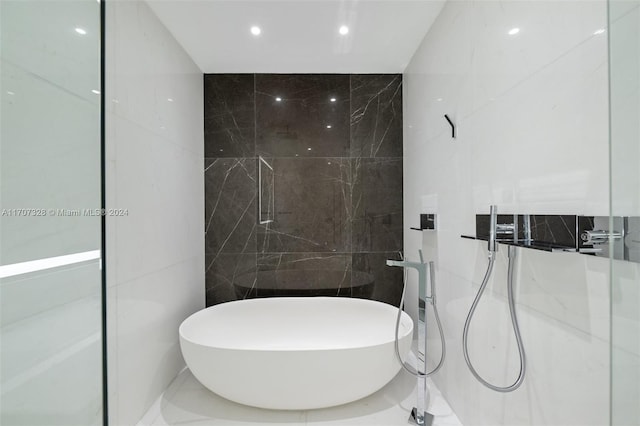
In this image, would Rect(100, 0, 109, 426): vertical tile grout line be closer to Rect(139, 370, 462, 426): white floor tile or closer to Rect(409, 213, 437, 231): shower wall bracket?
Rect(139, 370, 462, 426): white floor tile

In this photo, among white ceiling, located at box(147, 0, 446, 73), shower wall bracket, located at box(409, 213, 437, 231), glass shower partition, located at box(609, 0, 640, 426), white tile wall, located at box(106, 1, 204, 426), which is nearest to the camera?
glass shower partition, located at box(609, 0, 640, 426)

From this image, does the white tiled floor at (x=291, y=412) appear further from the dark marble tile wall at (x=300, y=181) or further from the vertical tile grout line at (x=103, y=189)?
the vertical tile grout line at (x=103, y=189)

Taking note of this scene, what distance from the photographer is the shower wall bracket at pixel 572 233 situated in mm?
468

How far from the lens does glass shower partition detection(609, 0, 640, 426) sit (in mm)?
450

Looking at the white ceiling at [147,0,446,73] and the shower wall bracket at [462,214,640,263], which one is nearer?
the shower wall bracket at [462,214,640,263]

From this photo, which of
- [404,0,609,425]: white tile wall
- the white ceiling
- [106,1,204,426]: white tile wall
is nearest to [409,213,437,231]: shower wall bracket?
[404,0,609,425]: white tile wall

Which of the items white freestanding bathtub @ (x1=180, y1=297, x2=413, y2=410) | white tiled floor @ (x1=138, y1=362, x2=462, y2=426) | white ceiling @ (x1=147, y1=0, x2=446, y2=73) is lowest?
white tiled floor @ (x1=138, y1=362, x2=462, y2=426)

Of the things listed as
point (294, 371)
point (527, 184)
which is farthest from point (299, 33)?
point (294, 371)

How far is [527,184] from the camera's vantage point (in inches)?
44.9

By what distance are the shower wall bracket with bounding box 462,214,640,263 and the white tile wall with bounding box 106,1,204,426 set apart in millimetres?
1698

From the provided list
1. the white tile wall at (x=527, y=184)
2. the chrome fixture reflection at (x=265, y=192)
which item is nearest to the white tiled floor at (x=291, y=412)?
the white tile wall at (x=527, y=184)

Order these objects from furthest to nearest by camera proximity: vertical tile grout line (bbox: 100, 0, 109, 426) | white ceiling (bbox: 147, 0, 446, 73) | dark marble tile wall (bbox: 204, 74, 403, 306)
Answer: dark marble tile wall (bbox: 204, 74, 403, 306) → white ceiling (bbox: 147, 0, 446, 73) → vertical tile grout line (bbox: 100, 0, 109, 426)

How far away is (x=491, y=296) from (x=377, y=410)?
963mm

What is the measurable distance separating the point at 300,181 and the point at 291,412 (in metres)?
1.73
